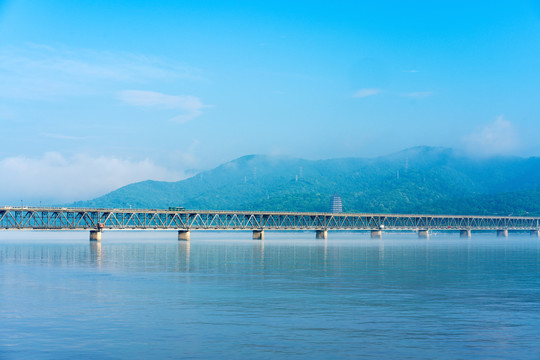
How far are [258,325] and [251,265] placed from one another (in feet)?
158

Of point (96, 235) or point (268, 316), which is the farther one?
point (96, 235)

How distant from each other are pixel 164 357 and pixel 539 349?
17403mm

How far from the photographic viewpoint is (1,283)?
57938mm

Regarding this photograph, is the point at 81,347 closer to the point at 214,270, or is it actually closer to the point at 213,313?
the point at 213,313

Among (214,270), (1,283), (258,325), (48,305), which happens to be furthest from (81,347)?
(214,270)

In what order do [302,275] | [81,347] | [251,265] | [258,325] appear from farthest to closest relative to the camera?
[251,265] → [302,275] → [258,325] → [81,347]

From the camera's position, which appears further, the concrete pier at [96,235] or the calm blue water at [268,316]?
the concrete pier at [96,235]

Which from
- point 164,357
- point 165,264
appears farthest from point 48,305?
point 165,264

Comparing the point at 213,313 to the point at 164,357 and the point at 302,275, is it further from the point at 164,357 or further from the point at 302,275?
the point at 302,275

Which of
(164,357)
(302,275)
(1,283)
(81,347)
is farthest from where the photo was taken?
(302,275)

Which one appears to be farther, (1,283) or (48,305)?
(1,283)

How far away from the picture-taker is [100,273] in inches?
2771

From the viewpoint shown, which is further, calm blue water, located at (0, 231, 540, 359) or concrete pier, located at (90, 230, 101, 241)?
concrete pier, located at (90, 230, 101, 241)

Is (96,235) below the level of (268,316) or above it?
below
